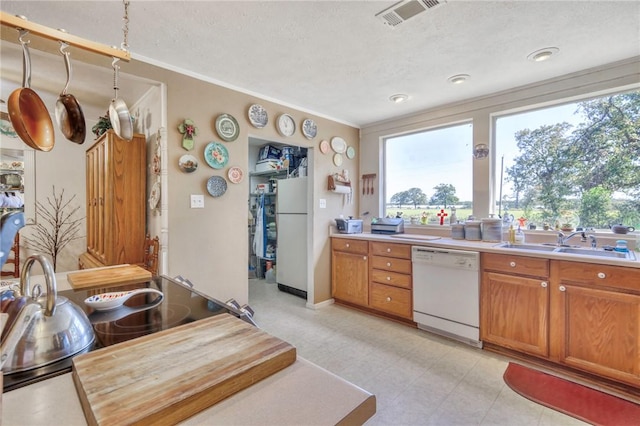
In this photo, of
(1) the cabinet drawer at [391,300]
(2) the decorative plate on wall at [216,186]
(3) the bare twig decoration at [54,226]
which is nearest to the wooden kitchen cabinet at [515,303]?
(1) the cabinet drawer at [391,300]

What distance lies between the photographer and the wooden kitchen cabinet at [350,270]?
10.9ft

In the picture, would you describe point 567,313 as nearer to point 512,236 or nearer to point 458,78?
point 512,236

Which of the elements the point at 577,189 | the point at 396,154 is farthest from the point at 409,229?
the point at 577,189

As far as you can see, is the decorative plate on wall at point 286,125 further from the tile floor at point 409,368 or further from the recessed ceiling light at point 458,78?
the tile floor at point 409,368

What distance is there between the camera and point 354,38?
1.99m

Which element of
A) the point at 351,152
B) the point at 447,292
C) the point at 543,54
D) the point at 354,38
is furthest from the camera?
the point at 351,152

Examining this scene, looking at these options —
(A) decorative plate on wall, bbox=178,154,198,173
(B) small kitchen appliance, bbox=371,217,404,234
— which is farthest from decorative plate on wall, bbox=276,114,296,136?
(B) small kitchen appliance, bbox=371,217,404,234

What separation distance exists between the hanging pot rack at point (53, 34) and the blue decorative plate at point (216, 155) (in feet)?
4.87

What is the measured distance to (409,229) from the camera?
3605 millimetres

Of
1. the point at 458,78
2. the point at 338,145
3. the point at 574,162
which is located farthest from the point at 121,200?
the point at 574,162

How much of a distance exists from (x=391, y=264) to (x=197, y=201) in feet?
Answer: 6.60

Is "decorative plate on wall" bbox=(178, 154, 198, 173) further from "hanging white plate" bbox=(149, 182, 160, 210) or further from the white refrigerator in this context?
the white refrigerator

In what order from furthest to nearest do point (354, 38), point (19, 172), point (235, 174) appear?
point (19, 172) < point (235, 174) < point (354, 38)

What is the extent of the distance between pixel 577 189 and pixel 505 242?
75cm
